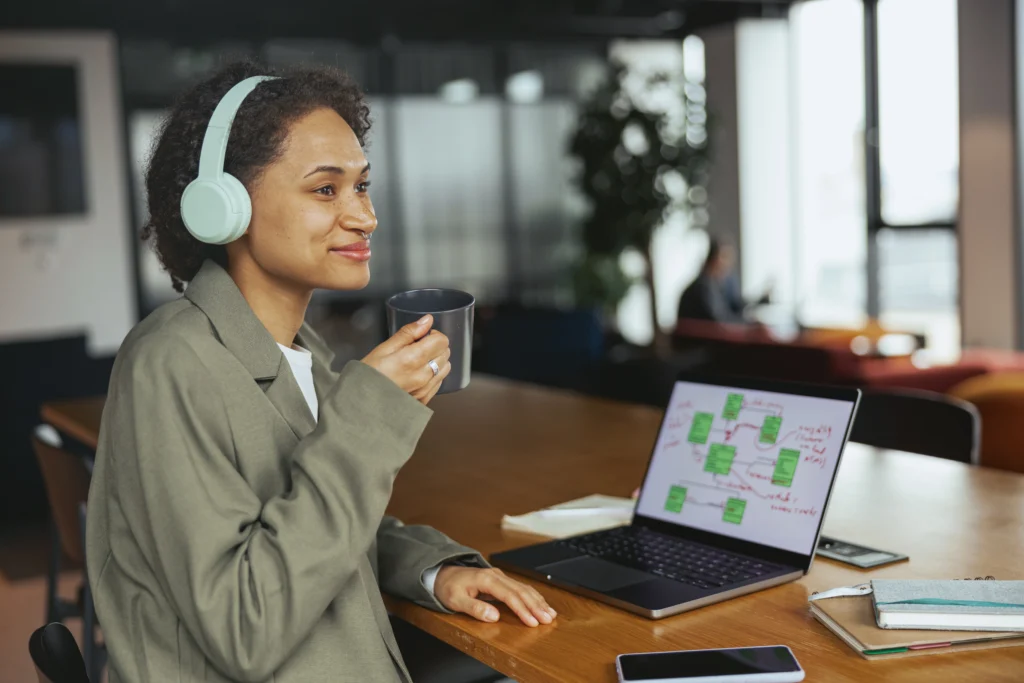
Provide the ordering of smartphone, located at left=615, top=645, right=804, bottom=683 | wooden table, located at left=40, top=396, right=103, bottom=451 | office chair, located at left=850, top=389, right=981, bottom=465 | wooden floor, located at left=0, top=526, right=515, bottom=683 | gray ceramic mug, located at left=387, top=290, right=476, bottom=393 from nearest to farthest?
1. smartphone, located at left=615, top=645, right=804, bottom=683
2. gray ceramic mug, located at left=387, top=290, right=476, bottom=393
3. office chair, located at left=850, top=389, right=981, bottom=465
4. wooden table, located at left=40, top=396, right=103, bottom=451
5. wooden floor, located at left=0, top=526, right=515, bottom=683

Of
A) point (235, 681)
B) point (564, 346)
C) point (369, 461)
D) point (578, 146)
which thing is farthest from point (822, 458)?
point (578, 146)

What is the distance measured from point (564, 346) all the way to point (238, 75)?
14.1ft

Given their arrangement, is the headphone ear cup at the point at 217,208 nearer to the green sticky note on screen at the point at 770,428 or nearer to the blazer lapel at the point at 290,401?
the blazer lapel at the point at 290,401

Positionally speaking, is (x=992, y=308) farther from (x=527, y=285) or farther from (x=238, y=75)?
(x=238, y=75)

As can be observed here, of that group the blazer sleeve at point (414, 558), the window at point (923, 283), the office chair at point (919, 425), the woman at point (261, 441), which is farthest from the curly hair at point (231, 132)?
the window at point (923, 283)

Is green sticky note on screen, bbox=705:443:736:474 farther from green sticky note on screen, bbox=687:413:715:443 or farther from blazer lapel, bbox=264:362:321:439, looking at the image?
blazer lapel, bbox=264:362:321:439

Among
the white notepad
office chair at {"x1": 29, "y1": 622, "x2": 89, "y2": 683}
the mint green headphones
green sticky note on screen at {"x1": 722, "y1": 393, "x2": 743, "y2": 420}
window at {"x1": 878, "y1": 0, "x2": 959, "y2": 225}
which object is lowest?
office chair at {"x1": 29, "y1": 622, "x2": 89, "y2": 683}

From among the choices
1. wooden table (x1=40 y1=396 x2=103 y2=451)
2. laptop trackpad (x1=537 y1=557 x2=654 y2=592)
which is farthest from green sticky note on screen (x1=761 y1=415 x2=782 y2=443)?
wooden table (x1=40 y1=396 x2=103 y2=451)

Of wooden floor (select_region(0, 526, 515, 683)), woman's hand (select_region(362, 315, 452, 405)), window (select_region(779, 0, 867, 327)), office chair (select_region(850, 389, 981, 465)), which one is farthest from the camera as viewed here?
window (select_region(779, 0, 867, 327))

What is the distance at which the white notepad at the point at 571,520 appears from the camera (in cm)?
176

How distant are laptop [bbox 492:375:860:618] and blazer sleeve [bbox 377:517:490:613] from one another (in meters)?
0.09

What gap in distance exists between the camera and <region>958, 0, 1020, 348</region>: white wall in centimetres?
749

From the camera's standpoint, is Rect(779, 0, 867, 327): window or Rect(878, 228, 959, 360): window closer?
Rect(878, 228, 959, 360): window

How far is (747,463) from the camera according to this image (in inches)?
63.5
